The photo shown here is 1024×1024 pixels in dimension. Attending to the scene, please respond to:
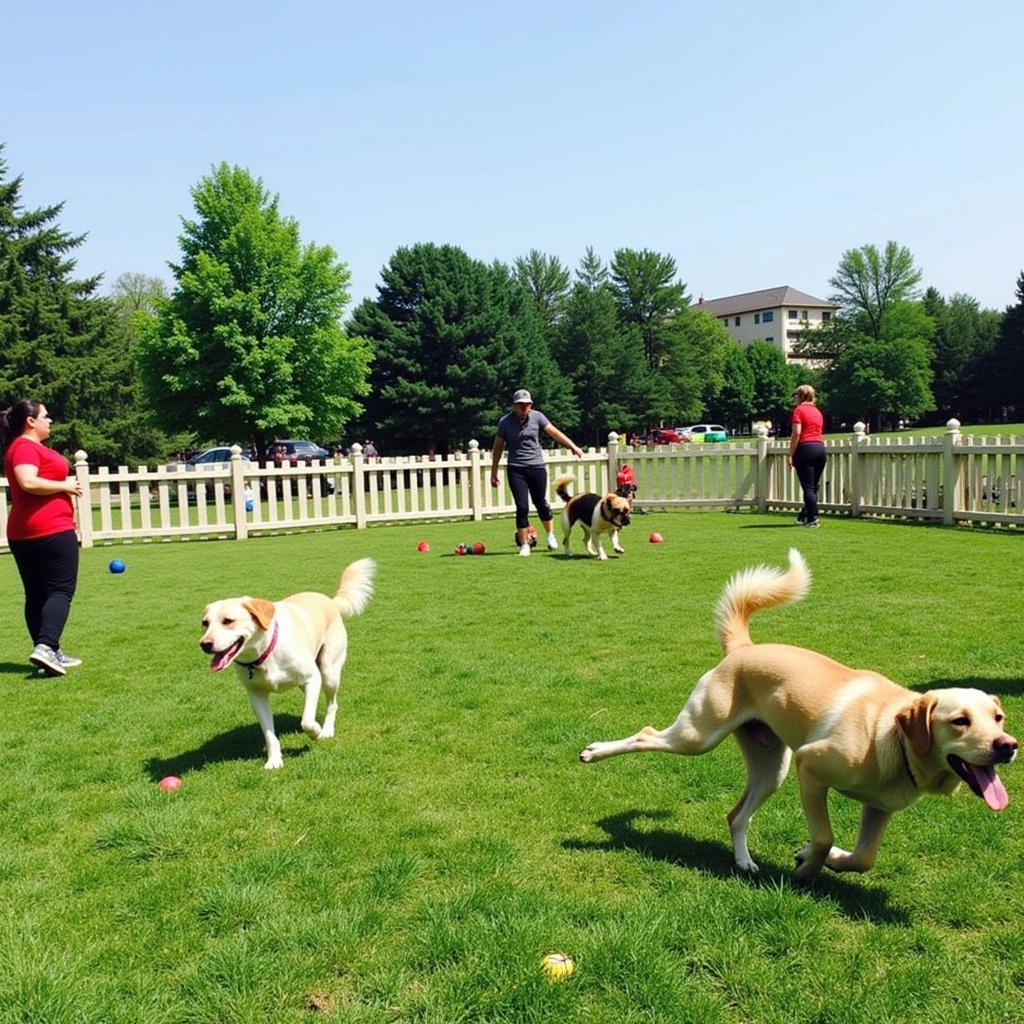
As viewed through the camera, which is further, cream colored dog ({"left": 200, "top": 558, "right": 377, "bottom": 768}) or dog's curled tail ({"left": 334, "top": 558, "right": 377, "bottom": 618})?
dog's curled tail ({"left": 334, "top": 558, "right": 377, "bottom": 618})

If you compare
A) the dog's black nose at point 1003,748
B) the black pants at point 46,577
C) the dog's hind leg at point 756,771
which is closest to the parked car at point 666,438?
the black pants at point 46,577

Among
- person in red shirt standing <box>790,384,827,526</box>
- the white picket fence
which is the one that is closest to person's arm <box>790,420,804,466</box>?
person in red shirt standing <box>790,384,827,526</box>

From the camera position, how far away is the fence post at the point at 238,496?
56.9 ft

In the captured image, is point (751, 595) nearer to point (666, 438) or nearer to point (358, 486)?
→ point (358, 486)

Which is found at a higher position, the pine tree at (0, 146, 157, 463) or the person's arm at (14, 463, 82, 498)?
the pine tree at (0, 146, 157, 463)

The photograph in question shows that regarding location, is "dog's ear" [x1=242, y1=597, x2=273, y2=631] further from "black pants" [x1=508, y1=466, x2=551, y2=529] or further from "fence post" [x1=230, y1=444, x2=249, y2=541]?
"fence post" [x1=230, y1=444, x2=249, y2=541]

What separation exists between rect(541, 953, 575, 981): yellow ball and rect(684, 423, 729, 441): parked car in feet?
225

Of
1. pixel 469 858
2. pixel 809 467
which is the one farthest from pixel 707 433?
pixel 469 858

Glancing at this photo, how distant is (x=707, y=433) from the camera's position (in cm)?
7569

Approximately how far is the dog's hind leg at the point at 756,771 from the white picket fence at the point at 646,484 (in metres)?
12.4

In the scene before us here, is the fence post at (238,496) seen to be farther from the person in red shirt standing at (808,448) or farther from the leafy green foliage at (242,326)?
the leafy green foliage at (242,326)

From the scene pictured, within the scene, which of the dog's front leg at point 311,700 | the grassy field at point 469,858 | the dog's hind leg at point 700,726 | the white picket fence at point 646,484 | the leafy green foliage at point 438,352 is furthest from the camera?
the leafy green foliage at point 438,352

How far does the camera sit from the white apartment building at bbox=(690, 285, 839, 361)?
12175 centimetres

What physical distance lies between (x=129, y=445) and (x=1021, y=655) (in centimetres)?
4579
